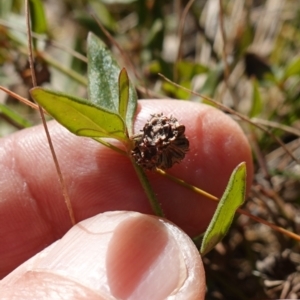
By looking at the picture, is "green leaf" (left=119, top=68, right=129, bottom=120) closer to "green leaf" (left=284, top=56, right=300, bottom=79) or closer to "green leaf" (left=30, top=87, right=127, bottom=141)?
"green leaf" (left=30, top=87, right=127, bottom=141)

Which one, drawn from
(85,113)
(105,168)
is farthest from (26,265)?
(85,113)

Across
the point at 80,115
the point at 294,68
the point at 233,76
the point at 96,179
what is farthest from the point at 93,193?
the point at 233,76

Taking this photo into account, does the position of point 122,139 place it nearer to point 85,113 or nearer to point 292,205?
point 85,113

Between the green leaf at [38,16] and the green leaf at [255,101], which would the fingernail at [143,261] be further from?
the green leaf at [38,16]

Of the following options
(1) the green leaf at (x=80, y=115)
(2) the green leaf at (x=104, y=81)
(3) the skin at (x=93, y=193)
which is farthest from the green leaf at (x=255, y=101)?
(1) the green leaf at (x=80, y=115)

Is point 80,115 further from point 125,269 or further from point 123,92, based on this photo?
point 125,269

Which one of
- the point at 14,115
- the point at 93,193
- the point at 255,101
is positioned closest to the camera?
the point at 93,193
